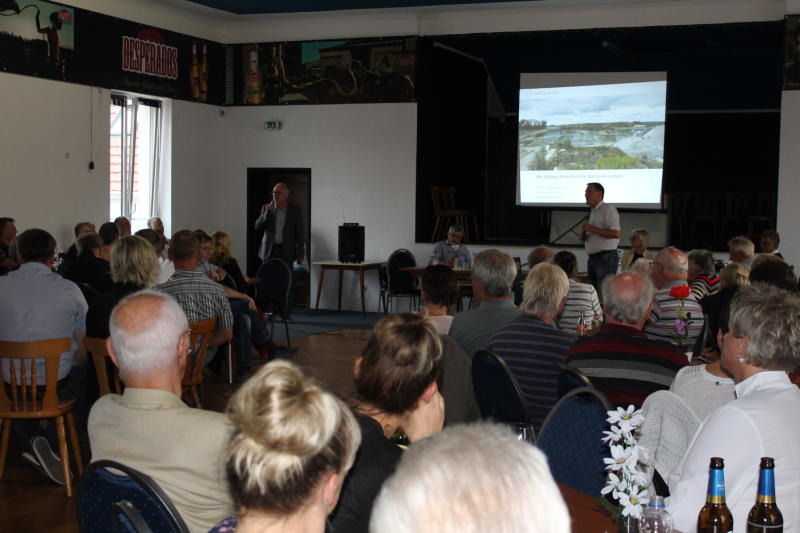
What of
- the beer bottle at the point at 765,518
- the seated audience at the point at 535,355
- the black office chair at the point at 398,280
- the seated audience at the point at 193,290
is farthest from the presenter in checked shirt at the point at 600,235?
the beer bottle at the point at 765,518

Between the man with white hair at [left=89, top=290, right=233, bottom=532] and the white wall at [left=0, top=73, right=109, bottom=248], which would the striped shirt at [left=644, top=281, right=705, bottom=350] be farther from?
the white wall at [left=0, top=73, right=109, bottom=248]

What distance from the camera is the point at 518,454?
1.07m

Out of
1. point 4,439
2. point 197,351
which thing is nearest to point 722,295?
point 197,351

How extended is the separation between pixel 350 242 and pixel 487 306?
8.01m

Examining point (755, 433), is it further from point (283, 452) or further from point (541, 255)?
point (541, 255)

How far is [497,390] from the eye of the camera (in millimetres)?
3779

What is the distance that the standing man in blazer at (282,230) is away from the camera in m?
11.8

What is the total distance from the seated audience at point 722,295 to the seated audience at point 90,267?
4.46m

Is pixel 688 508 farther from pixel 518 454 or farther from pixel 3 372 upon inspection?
pixel 3 372

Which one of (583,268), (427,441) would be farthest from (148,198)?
(427,441)

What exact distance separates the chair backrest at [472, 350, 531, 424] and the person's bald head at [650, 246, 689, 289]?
2.51m

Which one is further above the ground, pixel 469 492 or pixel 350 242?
pixel 469 492

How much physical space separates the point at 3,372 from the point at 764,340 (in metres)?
4.18

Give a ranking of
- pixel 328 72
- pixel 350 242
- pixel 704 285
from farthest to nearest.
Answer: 1. pixel 328 72
2. pixel 350 242
3. pixel 704 285
